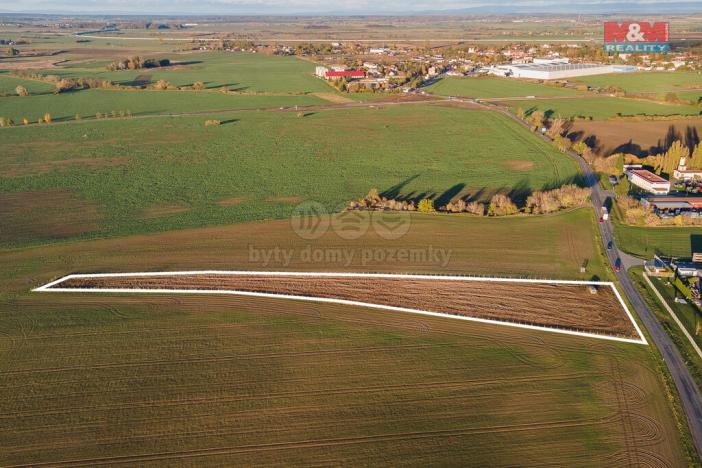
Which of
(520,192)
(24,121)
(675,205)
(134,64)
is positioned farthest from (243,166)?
(134,64)

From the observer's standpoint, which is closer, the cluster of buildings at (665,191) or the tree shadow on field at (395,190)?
the cluster of buildings at (665,191)

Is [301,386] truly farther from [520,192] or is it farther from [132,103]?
[132,103]

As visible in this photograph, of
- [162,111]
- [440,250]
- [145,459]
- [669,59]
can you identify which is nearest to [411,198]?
[440,250]

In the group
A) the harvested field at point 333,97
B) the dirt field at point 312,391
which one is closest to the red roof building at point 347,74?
the harvested field at point 333,97

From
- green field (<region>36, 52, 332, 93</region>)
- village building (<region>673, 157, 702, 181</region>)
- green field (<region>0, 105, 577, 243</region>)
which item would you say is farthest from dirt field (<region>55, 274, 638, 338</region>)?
green field (<region>36, 52, 332, 93</region>)

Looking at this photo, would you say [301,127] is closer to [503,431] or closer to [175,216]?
[175,216]

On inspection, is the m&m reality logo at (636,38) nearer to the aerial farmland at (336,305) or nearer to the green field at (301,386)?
the aerial farmland at (336,305)

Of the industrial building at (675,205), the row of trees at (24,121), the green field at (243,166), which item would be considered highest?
the row of trees at (24,121)
